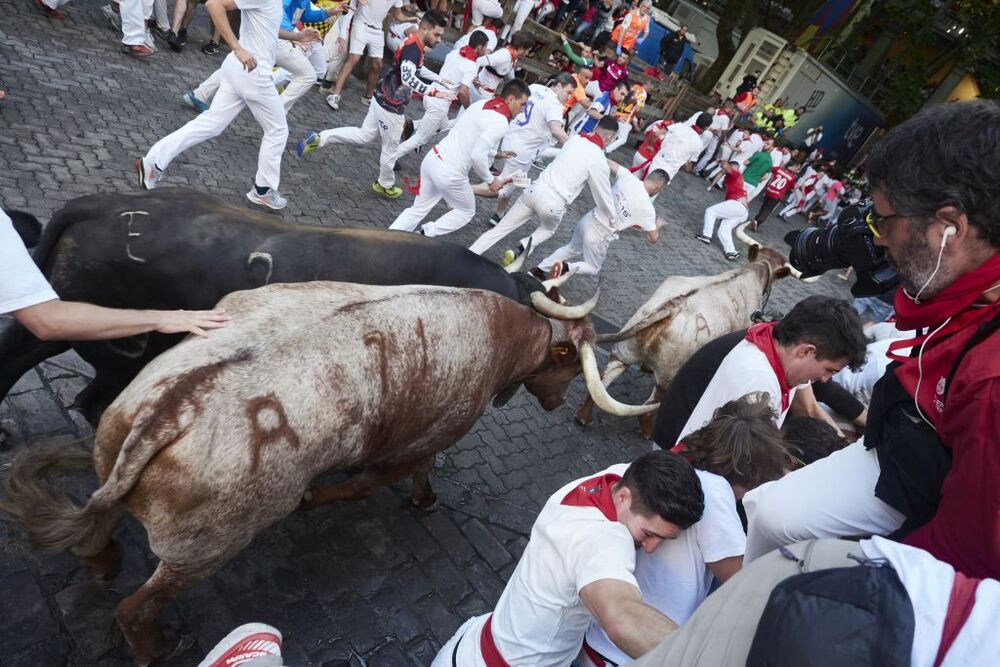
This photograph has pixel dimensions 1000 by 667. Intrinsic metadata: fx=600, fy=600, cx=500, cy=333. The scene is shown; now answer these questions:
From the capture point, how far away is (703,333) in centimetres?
572

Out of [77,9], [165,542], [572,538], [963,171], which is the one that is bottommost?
[77,9]

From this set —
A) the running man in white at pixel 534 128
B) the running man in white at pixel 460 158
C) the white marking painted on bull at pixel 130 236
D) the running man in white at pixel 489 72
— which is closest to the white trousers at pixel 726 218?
the running man in white at pixel 534 128

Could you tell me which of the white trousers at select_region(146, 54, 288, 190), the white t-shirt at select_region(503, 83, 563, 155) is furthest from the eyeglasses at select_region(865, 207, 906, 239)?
the white t-shirt at select_region(503, 83, 563, 155)

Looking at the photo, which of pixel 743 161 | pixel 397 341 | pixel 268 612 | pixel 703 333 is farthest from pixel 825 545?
pixel 743 161

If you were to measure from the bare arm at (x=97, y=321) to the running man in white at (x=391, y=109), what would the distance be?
5.82 meters

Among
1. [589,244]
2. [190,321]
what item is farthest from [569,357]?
[589,244]

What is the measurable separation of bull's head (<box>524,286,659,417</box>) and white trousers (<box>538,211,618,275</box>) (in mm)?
2852

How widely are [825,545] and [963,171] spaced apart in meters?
1.14

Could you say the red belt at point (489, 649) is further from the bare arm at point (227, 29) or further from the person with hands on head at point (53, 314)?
the bare arm at point (227, 29)

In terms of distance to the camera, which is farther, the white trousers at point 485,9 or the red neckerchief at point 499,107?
the white trousers at point 485,9

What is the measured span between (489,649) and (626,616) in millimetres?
748

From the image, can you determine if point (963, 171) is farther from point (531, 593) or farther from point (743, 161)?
point (743, 161)

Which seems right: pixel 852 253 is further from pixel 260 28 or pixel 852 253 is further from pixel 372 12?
pixel 372 12

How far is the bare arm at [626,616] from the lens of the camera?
1.81 m
